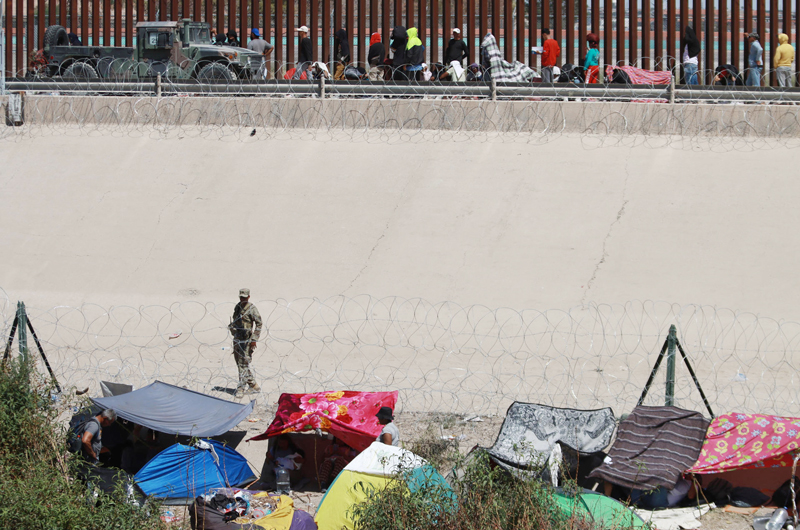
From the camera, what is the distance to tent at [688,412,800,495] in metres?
6.11

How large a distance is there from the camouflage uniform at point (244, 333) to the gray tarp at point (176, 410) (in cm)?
110

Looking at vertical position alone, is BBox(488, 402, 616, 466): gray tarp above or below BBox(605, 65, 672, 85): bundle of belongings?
below

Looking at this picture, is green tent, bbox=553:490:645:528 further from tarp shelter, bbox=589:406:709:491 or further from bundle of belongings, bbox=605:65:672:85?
bundle of belongings, bbox=605:65:672:85

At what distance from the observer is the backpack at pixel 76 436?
6531 mm

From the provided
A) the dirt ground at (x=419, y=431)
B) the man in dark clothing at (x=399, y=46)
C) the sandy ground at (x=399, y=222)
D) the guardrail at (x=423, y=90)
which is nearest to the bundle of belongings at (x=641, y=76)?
the guardrail at (x=423, y=90)

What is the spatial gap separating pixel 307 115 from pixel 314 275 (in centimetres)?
399

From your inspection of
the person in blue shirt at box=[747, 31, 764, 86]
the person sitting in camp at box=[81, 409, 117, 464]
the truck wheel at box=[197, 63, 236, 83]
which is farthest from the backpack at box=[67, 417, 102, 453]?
the person in blue shirt at box=[747, 31, 764, 86]

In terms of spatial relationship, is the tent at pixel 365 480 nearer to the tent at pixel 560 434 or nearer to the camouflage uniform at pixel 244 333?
the tent at pixel 560 434

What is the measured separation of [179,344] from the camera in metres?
9.84

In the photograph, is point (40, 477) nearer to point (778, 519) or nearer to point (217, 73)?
point (778, 519)

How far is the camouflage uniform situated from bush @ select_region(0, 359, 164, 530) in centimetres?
169

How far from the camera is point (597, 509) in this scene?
5594mm

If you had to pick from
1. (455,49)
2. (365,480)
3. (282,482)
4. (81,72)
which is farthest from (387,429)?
(81,72)

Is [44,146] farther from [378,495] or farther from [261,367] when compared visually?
[378,495]
